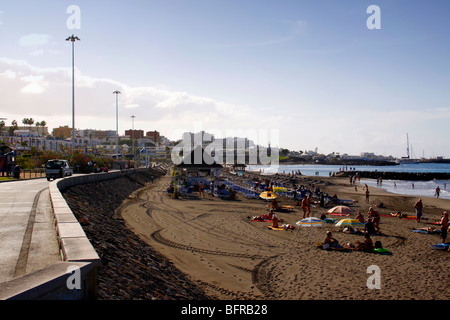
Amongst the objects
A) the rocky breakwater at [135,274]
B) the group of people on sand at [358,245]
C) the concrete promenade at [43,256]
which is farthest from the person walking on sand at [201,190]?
the concrete promenade at [43,256]

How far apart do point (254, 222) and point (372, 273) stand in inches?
339

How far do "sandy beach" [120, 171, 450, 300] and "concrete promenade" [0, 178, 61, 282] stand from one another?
13.6ft

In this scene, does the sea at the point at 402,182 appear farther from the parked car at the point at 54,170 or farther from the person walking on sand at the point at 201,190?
the parked car at the point at 54,170

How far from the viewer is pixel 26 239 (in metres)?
7.41

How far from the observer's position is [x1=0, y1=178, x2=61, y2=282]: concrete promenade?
5.76 meters

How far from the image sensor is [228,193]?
30.0 m

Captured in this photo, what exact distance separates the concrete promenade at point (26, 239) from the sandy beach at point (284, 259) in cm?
414

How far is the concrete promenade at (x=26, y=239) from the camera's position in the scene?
5762 mm
